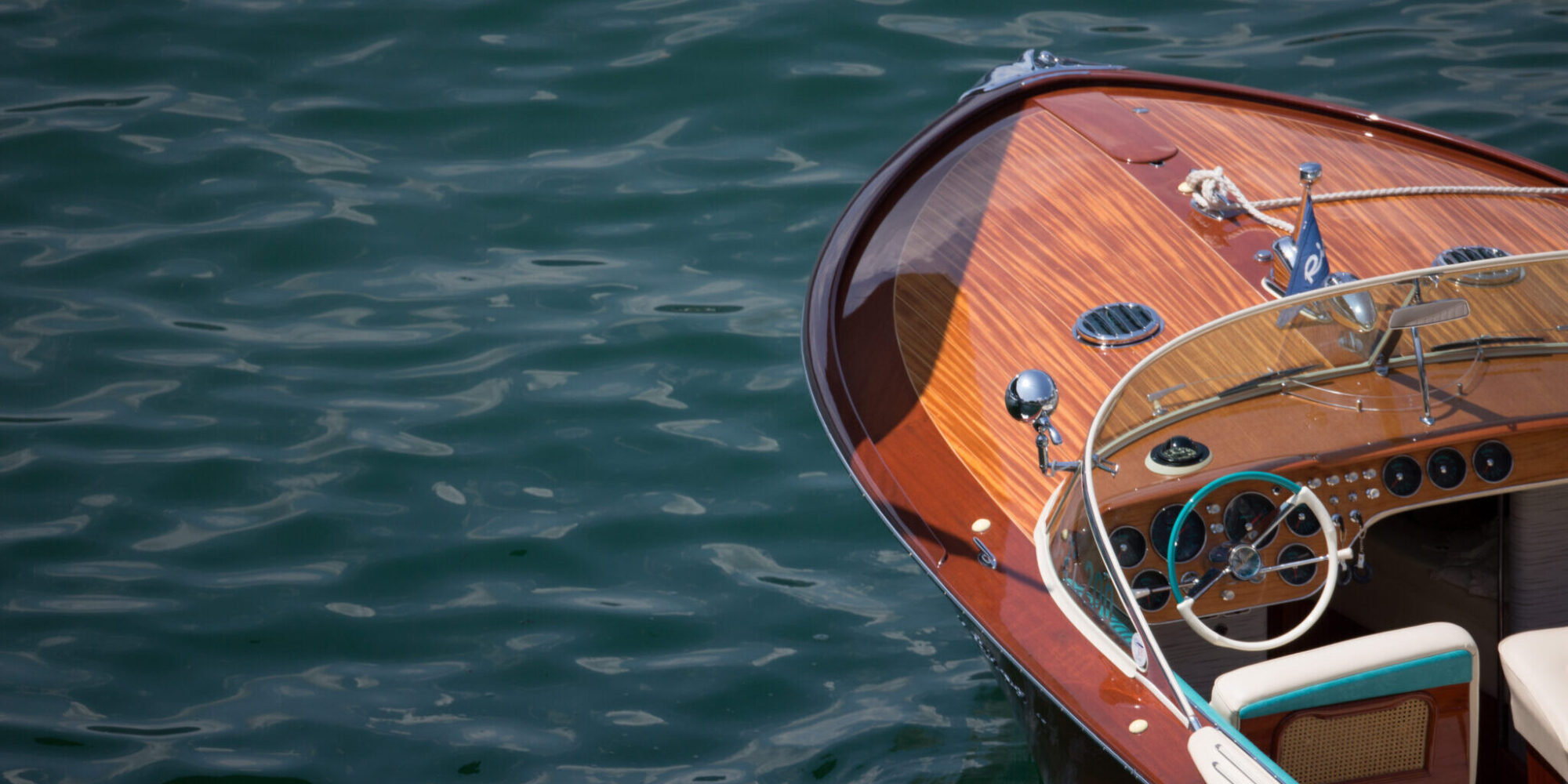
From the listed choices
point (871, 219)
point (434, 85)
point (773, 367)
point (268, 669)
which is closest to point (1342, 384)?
point (871, 219)

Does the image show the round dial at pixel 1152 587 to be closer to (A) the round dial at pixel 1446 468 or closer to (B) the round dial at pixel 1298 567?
(B) the round dial at pixel 1298 567

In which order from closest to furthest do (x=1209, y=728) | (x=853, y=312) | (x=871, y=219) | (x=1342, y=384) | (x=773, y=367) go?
(x=1209, y=728)
(x=1342, y=384)
(x=853, y=312)
(x=871, y=219)
(x=773, y=367)

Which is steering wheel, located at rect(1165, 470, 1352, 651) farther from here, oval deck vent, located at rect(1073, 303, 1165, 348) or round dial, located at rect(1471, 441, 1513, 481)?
oval deck vent, located at rect(1073, 303, 1165, 348)

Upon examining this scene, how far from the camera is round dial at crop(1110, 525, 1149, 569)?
2408 mm

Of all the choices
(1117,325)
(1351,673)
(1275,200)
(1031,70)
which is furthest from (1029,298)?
(1351,673)

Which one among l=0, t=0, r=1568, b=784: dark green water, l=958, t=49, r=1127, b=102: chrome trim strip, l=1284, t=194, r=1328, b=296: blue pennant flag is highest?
l=958, t=49, r=1127, b=102: chrome trim strip

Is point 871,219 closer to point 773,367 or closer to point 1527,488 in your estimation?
point 773,367

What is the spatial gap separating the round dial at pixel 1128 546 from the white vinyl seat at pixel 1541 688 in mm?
663

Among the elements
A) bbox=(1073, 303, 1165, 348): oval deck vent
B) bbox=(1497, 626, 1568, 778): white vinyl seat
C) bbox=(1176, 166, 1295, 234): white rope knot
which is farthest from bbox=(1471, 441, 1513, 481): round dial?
bbox=(1176, 166, 1295, 234): white rope knot

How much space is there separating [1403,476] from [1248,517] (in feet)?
1.28

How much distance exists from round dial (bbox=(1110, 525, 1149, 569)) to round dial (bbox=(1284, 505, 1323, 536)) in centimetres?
28

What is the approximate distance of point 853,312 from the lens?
3.39 m

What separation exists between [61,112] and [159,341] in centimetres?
173

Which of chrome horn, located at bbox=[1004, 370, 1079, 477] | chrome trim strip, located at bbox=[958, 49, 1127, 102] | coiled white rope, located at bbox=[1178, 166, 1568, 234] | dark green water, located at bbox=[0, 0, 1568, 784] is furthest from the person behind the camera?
chrome trim strip, located at bbox=[958, 49, 1127, 102]
